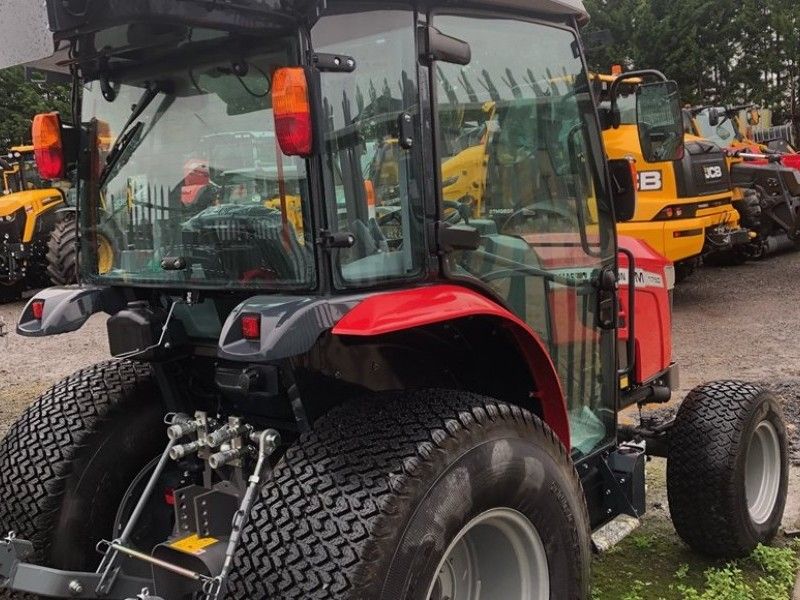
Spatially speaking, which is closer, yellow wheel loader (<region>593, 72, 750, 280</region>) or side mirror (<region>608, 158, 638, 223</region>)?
side mirror (<region>608, 158, 638, 223</region>)

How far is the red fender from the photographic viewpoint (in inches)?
76.6

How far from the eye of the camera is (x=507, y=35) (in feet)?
8.56

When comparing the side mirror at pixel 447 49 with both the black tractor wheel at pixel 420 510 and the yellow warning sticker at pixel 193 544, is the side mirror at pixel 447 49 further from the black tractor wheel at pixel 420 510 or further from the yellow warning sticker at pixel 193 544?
the yellow warning sticker at pixel 193 544

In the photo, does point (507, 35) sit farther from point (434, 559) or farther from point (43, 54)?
point (434, 559)

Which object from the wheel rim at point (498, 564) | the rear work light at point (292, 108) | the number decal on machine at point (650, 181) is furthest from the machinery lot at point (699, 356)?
the rear work light at point (292, 108)

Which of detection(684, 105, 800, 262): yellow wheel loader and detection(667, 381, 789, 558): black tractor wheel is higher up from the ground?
detection(684, 105, 800, 262): yellow wheel loader

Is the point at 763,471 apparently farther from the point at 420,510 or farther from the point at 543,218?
the point at 420,510

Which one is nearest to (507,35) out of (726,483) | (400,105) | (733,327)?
(400,105)

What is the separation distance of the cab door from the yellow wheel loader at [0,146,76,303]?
31.0 feet

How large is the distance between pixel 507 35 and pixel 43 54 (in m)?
1.35

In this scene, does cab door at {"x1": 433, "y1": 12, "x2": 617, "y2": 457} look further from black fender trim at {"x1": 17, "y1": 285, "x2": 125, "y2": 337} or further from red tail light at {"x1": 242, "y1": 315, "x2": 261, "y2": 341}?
black fender trim at {"x1": 17, "y1": 285, "x2": 125, "y2": 337}

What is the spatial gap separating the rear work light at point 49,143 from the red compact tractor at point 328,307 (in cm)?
1

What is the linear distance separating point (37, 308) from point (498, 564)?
5.19 feet

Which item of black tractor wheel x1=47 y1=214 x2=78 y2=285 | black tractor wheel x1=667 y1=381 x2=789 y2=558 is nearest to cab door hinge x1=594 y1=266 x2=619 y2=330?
black tractor wheel x1=667 y1=381 x2=789 y2=558
